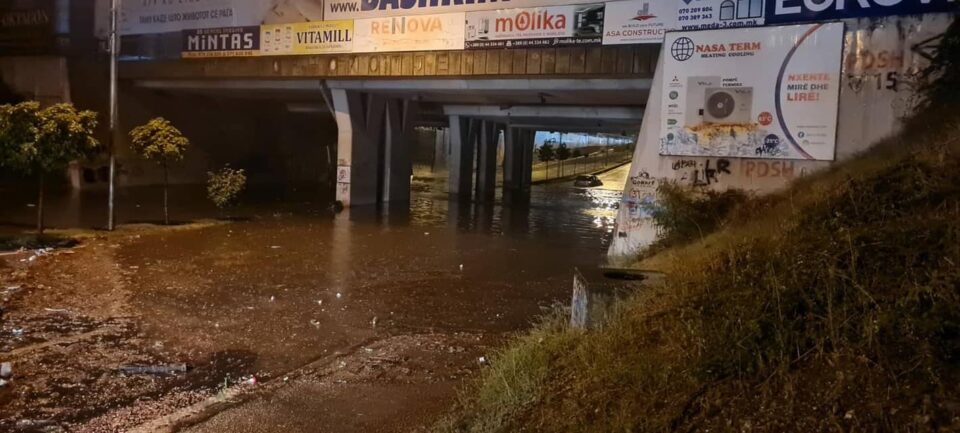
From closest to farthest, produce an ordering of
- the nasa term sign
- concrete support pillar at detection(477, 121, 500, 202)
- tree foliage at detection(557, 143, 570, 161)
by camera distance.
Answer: the nasa term sign, concrete support pillar at detection(477, 121, 500, 202), tree foliage at detection(557, 143, 570, 161)

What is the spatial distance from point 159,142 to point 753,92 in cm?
1355

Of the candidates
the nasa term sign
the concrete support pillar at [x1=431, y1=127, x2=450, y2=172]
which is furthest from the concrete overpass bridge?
the concrete support pillar at [x1=431, y1=127, x2=450, y2=172]

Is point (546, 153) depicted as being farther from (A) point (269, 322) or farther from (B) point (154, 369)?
(B) point (154, 369)

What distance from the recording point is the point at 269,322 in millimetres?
8539

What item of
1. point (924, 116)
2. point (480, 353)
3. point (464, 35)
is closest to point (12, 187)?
point (464, 35)

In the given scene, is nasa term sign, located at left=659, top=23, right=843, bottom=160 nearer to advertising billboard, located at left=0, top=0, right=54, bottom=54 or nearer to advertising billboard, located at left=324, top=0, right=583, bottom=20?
advertising billboard, located at left=324, top=0, right=583, bottom=20

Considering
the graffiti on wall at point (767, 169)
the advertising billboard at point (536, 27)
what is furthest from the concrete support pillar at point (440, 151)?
the graffiti on wall at point (767, 169)

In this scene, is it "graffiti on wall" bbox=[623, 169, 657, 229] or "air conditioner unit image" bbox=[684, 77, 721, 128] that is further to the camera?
"graffiti on wall" bbox=[623, 169, 657, 229]

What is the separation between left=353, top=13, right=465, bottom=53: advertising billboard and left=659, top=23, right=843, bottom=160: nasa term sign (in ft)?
19.8

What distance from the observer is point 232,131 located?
104 ft

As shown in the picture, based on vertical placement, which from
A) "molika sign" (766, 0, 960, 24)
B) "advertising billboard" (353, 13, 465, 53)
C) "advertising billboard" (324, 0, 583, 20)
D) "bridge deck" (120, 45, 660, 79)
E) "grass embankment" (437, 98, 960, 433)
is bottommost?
"grass embankment" (437, 98, 960, 433)

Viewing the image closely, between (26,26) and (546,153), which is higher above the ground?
(26,26)

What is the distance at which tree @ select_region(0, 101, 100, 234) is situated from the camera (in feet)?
43.9

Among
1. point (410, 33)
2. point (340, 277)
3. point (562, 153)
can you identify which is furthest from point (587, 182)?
point (340, 277)
